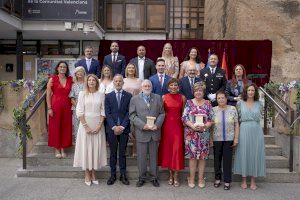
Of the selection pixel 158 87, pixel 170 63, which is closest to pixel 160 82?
pixel 158 87

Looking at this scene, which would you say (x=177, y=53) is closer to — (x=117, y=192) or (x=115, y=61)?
(x=115, y=61)

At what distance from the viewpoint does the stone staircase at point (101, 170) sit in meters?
7.20

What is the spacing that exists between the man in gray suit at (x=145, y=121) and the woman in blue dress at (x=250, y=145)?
1310 millimetres

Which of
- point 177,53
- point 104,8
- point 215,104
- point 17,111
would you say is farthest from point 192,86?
point 104,8

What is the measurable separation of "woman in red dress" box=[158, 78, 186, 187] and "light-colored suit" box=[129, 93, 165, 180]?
0.13 metres

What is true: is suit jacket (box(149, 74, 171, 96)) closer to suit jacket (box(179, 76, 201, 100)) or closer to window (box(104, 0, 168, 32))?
suit jacket (box(179, 76, 201, 100))

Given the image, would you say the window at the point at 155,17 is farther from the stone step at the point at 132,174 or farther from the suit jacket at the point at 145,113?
the suit jacket at the point at 145,113

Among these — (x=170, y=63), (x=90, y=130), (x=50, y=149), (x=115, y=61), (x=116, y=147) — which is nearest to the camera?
(x=90, y=130)

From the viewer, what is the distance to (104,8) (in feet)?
59.0

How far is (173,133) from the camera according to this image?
6750 mm

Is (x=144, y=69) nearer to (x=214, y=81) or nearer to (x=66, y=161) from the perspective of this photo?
(x=214, y=81)

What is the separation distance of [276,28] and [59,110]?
9.60 metres

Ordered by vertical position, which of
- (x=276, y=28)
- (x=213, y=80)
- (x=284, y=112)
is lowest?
(x=284, y=112)

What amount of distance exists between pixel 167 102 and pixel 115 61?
2.28 m
